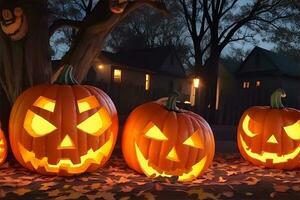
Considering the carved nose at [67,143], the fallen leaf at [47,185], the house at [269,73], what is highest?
the house at [269,73]

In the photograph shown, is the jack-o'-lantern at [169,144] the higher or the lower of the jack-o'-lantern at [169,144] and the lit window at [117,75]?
the lower

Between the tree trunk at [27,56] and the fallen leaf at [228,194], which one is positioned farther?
the tree trunk at [27,56]

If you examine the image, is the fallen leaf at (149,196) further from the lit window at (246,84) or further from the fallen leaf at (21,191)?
the lit window at (246,84)

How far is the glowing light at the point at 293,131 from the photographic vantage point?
480 centimetres

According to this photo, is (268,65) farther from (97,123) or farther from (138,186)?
(138,186)

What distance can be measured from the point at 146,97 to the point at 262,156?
13384 mm

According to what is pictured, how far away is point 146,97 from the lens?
18.2 m

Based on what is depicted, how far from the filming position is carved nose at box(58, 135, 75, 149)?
3.86m

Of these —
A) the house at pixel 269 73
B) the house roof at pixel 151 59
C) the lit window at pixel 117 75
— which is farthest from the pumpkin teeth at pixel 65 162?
the house at pixel 269 73

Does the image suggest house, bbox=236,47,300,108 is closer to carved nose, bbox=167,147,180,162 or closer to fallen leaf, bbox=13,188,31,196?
carved nose, bbox=167,147,180,162

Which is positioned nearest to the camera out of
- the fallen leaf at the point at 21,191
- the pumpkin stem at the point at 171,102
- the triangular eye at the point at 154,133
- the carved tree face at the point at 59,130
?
the fallen leaf at the point at 21,191

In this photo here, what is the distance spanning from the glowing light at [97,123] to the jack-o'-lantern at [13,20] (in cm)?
138

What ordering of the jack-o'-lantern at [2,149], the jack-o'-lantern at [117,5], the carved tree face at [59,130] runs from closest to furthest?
the carved tree face at [59,130], the jack-o'-lantern at [2,149], the jack-o'-lantern at [117,5]

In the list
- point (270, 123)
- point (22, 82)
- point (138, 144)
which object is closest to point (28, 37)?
point (22, 82)
